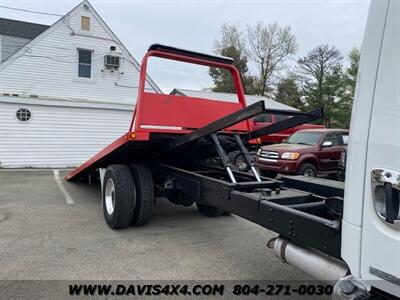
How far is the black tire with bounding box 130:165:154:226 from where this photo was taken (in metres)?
5.34

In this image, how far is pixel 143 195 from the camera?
17.5ft

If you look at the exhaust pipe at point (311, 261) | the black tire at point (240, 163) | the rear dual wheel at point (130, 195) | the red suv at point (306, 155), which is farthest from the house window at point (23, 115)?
the exhaust pipe at point (311, 261)

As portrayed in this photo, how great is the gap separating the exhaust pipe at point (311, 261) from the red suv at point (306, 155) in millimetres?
8045

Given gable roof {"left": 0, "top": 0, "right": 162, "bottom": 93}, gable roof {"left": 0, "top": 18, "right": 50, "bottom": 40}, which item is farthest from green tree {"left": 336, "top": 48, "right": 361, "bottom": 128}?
gable roof {"left": 0, "top": 18, "right": 50, "bottom": 40}

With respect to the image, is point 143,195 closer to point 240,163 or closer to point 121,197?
point 121,197

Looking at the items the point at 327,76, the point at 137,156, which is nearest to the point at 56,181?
the point at 137,156

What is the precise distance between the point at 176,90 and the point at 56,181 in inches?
617

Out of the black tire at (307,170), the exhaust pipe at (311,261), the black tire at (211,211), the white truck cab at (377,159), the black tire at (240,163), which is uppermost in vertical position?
the white truck cab at (377,159)

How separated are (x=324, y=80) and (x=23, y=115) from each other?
2953cm

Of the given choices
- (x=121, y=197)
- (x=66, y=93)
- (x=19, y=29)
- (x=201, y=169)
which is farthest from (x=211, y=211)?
(x=19, y=29)

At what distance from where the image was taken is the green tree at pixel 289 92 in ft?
138

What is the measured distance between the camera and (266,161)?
37.3 ft

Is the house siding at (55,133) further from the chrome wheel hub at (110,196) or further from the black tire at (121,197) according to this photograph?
the black tire at (121,197)

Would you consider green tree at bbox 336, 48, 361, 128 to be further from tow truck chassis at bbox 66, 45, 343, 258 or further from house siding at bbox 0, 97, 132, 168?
tow truck chassis at bbox 66, 45, 343, 258
